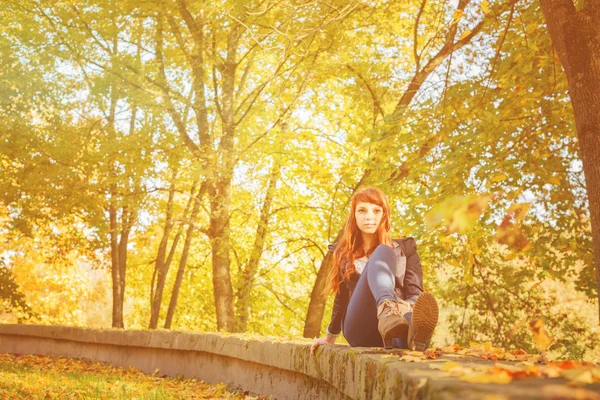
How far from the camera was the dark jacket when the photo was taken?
435cm

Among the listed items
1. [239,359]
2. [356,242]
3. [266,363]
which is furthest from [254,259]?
[356,242]

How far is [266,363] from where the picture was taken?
17.6 feet

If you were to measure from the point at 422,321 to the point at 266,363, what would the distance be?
229cm

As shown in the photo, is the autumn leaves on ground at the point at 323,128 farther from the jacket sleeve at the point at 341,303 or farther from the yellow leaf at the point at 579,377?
the jacket sleeve at the point at 341,303

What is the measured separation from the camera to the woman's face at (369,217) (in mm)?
4734

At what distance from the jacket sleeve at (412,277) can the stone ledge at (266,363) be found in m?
0.66

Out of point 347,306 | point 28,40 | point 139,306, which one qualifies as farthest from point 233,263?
point 347,306

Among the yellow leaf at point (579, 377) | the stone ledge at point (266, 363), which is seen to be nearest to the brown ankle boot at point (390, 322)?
the stone ledge at point (266, 363)

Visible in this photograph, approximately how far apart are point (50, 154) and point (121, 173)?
2.75 meters

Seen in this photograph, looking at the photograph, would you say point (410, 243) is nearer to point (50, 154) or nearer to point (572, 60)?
point (572, 60)

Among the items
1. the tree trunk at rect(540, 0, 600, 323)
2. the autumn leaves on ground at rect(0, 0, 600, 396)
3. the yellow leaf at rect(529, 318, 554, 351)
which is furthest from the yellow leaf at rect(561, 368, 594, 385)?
the tree trunk at rect(540, 0, 600, 323)

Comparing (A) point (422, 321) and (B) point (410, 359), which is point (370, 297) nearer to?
(A) point (422, 321)

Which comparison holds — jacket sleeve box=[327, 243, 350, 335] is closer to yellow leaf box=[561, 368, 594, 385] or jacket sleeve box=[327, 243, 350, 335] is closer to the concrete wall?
the concrete wall

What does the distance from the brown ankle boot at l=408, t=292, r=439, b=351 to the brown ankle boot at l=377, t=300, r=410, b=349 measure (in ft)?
0.29
